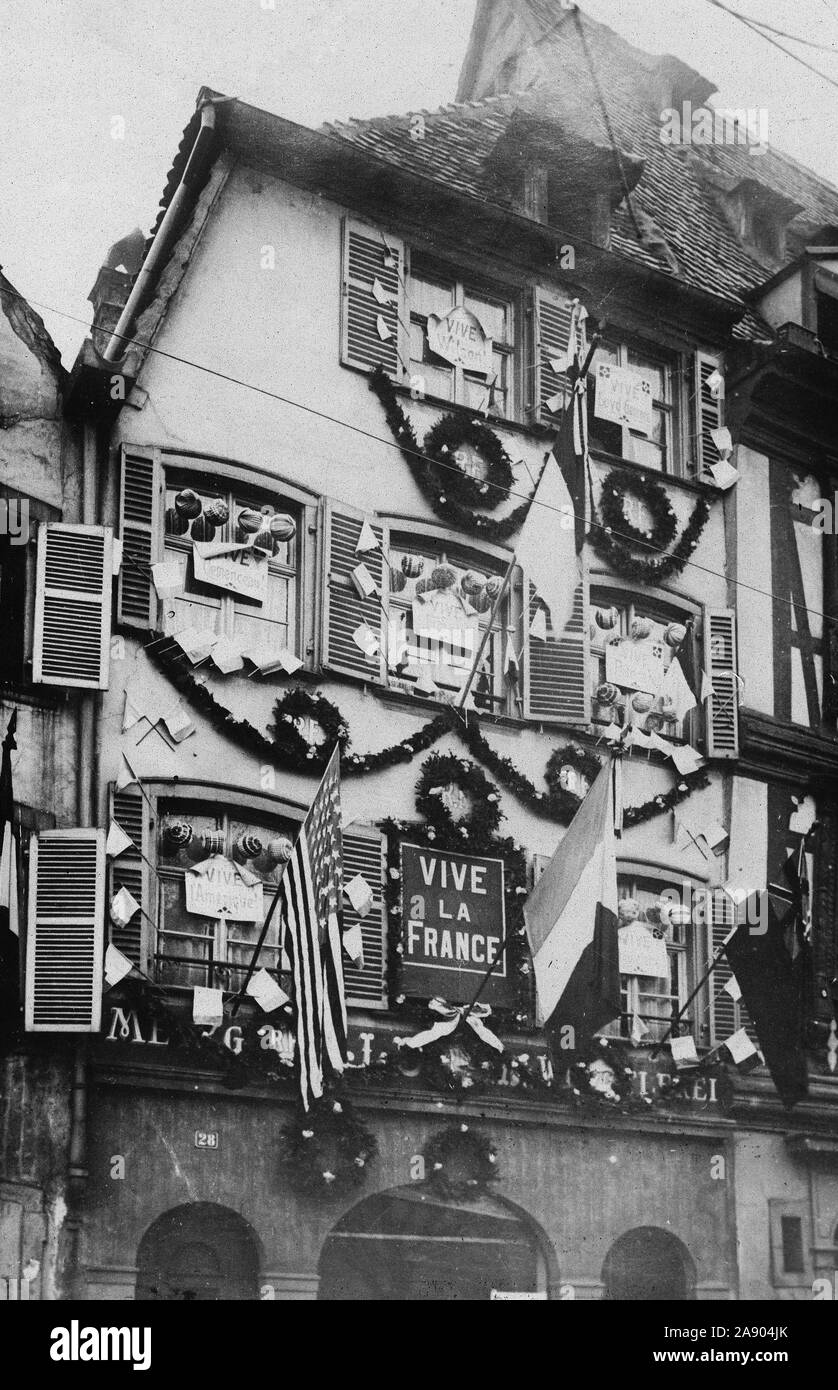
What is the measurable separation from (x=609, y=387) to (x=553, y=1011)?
435 cm

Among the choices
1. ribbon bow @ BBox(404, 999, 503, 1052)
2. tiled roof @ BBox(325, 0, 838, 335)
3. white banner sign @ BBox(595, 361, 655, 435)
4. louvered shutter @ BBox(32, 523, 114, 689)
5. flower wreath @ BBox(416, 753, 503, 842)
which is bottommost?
ribbon bow @ BBox(404, 999, 503, 1052)

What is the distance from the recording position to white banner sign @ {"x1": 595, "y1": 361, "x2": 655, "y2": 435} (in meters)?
12.8

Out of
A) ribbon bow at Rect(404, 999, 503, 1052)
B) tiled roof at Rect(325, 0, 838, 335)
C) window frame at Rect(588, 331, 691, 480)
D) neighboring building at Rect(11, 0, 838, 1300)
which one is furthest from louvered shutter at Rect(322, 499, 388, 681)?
tiled roof at Rect(325, 0, 838, 335)

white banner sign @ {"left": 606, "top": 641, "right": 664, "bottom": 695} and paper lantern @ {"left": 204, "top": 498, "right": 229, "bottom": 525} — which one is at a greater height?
paper lantern @ {"left": 204, "top": 498, "right": 229, "bottom": 525}

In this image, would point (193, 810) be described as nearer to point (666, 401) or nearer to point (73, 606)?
point (73, 606)

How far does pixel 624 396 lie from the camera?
13.0 meters

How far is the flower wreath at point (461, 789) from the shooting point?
11.1 metres

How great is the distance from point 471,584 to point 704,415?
8.25 feet

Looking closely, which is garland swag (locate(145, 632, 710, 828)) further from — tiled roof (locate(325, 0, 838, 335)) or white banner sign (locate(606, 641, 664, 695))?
tiled roof (locate(325, 0, 838, 335))

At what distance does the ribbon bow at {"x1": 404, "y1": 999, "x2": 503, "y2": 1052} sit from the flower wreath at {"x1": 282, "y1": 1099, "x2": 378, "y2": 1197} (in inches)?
23.0

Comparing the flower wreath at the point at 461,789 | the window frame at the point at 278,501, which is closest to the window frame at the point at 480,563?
the flower wreath at the point at 461,789

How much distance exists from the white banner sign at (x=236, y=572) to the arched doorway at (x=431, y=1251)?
10.8 feet

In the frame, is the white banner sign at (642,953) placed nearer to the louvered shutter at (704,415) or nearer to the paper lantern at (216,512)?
the louvered shutter at (704,415)

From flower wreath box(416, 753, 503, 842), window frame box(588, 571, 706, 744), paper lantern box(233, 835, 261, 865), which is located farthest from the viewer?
window frame box(588, 571, 706, 744)
